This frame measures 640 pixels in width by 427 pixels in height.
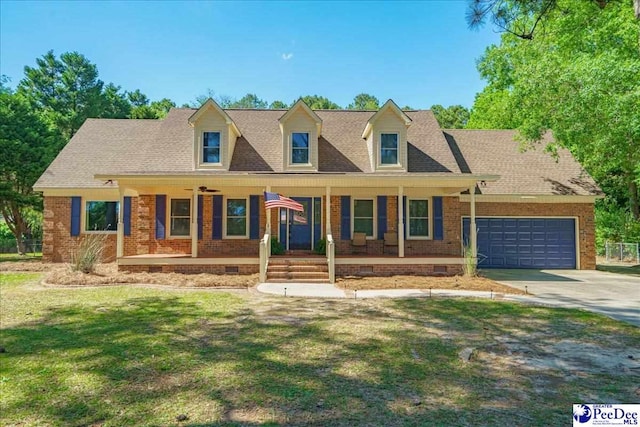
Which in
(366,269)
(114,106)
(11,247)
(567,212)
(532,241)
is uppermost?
(114,106)

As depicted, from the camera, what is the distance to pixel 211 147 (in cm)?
1454

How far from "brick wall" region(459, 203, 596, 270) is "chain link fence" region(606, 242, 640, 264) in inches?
284

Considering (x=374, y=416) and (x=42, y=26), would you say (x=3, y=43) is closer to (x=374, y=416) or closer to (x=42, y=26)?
(x=42, y=26)

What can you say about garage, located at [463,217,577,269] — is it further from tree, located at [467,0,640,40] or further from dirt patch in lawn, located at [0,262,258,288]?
dirt patch in lawn, located at [0,262,258,288]

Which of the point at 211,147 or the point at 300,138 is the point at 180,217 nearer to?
the point at 211,147

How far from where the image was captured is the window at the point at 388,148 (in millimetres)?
14817

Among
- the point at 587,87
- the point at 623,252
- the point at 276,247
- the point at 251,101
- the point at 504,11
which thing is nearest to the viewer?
the point at 504,11

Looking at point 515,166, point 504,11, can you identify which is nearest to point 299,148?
point 504,11

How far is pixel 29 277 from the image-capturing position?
1207 cm

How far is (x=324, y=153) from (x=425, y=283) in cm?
708

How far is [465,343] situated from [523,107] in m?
13.8

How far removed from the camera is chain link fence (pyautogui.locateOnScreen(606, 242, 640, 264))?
20.2m

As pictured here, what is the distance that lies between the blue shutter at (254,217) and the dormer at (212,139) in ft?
5.43

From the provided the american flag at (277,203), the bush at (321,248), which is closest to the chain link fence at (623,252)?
the bush at (321,248)
